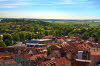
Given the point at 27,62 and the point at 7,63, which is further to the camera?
the point at 27,62

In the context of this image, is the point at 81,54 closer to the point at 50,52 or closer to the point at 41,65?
the point at 41,65

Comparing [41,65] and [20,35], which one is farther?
[20,35]

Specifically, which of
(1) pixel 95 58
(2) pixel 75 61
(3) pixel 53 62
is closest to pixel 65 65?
(3) pixel 53 62

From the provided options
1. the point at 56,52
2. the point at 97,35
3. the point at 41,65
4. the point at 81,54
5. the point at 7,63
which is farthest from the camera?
the point at 97,35

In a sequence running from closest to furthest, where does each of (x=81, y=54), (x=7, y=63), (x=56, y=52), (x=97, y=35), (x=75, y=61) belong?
(x=75, y=61)
(x=7, y=63)
(x=81, y=54)
(x=56, y=52)
(x=97, y=35)

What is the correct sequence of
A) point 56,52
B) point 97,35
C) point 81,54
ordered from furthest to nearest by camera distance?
1. point 97,35
2. point 56,52
3. point 81,54

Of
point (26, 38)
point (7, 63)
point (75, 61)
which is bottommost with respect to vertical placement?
point (26, 38)

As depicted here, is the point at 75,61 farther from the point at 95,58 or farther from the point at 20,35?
the point at 20,35

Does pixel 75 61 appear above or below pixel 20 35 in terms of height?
above

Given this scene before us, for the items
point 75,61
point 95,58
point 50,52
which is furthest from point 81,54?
point 75,61
